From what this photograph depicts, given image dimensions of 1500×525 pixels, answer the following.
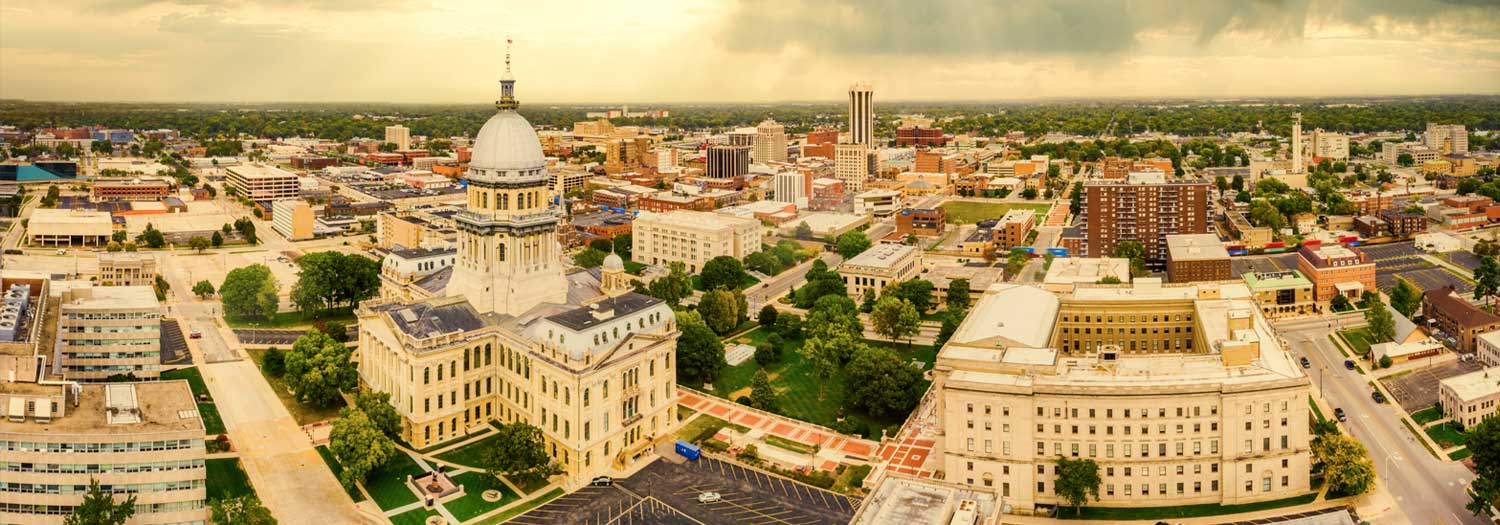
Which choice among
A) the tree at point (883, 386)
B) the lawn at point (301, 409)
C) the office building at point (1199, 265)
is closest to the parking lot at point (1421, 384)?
the office building at point (1199, 265)

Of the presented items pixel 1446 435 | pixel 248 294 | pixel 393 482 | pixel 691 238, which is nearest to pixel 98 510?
pixel 393 482

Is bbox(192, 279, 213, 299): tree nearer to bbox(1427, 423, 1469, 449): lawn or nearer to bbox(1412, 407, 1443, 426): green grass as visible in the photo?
bbox(1412, 407, 1443, 426): green grass

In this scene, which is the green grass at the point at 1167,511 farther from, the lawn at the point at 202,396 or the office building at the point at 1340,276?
the office building at the point at 1340,276

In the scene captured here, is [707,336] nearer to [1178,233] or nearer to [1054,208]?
[1178,233]

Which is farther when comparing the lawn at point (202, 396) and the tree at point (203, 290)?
the tree at point (203, 290)

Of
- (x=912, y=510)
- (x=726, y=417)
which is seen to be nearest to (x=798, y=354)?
(x=726, y=417)

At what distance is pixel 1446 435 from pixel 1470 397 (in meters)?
3.41

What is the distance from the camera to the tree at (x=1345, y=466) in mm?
62000

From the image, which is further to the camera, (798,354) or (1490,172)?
(1490,172)

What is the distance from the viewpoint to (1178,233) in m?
136

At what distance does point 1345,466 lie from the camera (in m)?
62.1

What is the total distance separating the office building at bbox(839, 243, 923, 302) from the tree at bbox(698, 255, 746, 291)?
11.1 metres

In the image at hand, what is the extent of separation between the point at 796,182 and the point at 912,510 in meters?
143

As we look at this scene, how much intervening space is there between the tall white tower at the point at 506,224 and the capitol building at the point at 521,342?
0.09 metres
